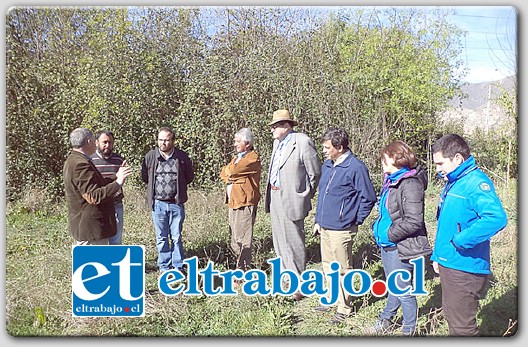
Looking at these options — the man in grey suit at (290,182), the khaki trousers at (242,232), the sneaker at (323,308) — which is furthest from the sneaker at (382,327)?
the khaki trousers at (242,232)

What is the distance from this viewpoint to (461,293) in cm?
370

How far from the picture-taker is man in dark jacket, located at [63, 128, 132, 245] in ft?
14.1

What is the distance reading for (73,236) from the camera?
4445mm

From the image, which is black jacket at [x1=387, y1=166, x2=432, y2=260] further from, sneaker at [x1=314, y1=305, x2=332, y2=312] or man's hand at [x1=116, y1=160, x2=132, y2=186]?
man's hand at [x1=116, y1=160, x2=132, y2=186]

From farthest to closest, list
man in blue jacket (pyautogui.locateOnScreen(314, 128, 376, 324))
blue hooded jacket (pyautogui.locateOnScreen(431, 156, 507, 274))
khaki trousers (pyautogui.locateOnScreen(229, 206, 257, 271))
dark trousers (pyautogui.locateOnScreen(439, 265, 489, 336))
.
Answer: khaki trousers (pyautogui.locateOnScreen(229, 206, 257, 271)) → man in blue jacket (pyautogui.locateOnScreen(314, 128, 376, 324)) → dark trousers (pyautogui.locateOnScreen(439, 265, 489, 336)) → blue hooded jacket (pyautogui.locateOnScreen(431, 156, 507, 274))

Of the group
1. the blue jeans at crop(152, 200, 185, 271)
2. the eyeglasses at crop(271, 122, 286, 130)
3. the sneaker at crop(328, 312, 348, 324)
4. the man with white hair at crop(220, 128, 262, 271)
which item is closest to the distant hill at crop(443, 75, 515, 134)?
the eyeglasses at crop(271, 122, 286, 130)

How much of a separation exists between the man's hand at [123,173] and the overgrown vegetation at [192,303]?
455mm

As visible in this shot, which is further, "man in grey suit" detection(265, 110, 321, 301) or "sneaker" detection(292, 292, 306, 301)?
"man in grey suit" detection(265, 110, 321, 301)

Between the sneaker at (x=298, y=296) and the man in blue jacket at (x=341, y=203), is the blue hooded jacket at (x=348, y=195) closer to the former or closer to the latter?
the man in blue jacket at (x=341, y=203)

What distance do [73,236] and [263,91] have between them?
1862 millimetres

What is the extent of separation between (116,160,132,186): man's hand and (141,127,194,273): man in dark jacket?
12 centimetres

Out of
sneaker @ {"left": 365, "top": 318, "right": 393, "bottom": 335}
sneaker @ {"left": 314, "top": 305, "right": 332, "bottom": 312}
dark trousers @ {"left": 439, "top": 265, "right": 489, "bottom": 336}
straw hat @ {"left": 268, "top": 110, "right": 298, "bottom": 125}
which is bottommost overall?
sneaker @ {"left": 365, "top": 318, "right": 393, "bottom": 335}

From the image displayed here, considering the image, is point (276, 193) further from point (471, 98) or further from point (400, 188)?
point (471, 98)

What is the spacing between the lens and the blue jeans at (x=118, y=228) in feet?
14.7
